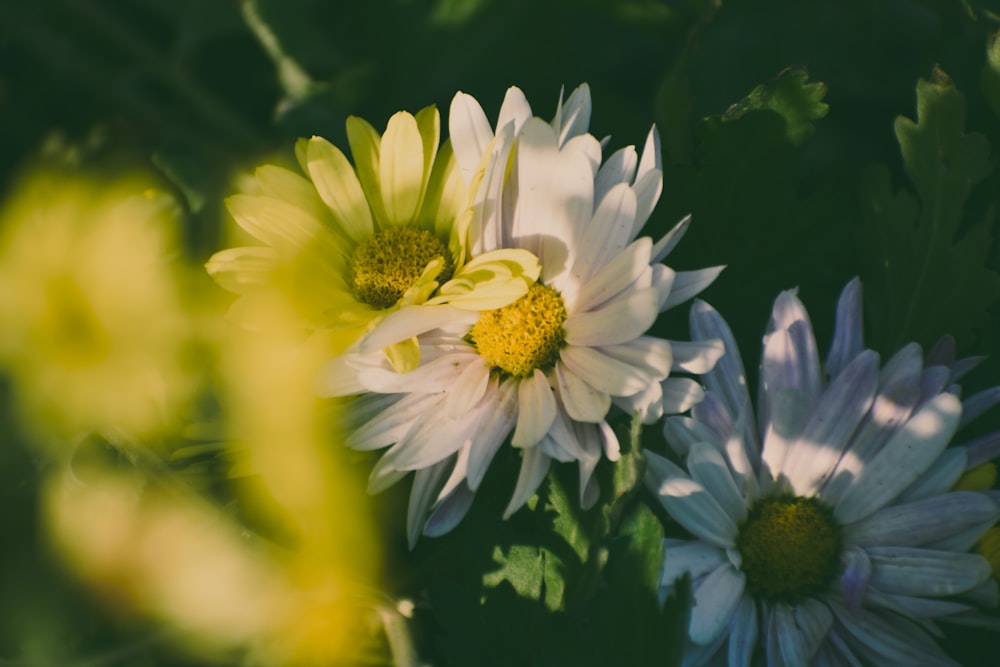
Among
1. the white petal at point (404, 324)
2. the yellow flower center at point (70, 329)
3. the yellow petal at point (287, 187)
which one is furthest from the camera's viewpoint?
the yellow flower center at point (70, 329)

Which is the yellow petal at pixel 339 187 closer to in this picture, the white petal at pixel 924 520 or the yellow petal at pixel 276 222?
the yellow petal at pixel 276 222

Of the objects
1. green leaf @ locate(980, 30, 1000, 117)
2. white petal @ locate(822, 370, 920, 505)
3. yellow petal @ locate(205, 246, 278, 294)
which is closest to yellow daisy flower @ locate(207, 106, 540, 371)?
yellow petal @ locate(205, 246, 278, 294)

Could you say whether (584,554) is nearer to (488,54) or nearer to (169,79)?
(488,54)

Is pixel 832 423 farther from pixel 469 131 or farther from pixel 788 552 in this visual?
pixel 469 131

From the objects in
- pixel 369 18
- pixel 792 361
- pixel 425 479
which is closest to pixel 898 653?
pixel 792 361

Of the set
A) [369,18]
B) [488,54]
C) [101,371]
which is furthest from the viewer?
[369,18]

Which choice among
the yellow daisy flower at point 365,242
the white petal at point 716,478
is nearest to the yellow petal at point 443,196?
the yellow daisy flower at point 365,242

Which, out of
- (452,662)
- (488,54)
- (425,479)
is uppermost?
(488,54)

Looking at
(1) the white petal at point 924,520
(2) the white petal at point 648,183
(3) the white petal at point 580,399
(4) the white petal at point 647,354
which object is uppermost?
(2) the white petal at point 648,183
